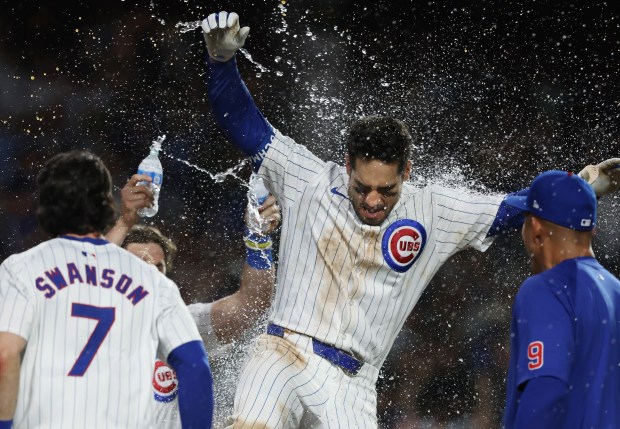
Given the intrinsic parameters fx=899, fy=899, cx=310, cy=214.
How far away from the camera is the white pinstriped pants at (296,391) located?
3.68 m

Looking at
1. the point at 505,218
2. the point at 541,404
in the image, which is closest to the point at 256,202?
the point at 505,218

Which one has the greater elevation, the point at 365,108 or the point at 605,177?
the point at 365,108

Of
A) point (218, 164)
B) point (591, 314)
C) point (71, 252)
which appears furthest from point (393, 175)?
point (218, 164)

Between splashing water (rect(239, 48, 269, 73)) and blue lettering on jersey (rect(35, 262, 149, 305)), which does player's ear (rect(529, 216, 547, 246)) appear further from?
splashing water (rect(239, 48, 269, 73))

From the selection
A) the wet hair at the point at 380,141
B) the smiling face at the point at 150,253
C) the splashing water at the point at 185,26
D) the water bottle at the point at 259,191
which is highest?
the splashing water at the point at 185,26

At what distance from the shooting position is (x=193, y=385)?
288 cm

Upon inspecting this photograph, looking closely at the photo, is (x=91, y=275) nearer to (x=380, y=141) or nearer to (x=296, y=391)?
(x=296, y=391)

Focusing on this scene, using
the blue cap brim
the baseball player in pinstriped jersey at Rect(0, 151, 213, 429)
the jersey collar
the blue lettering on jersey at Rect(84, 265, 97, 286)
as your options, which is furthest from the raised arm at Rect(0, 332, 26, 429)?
the blue cap brim

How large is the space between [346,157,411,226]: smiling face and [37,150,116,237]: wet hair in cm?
135

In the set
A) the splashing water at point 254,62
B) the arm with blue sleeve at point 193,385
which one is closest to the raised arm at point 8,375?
the arm with blue sleeve at point 193,385

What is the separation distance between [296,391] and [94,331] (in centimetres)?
127

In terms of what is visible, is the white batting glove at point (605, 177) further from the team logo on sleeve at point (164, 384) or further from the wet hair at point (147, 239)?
the team logo on sleeve at point (164, 384)

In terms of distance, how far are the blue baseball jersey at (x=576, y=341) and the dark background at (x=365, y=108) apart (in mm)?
4452

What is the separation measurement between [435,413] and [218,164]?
113 inches
